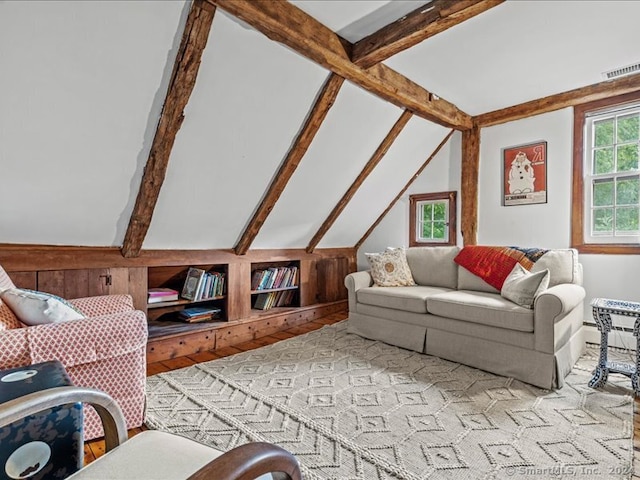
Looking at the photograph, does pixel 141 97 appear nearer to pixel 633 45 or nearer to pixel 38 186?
pixel 38 186

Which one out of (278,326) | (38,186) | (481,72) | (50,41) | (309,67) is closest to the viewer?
(50,41)

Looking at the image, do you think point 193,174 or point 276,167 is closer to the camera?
point 193,174

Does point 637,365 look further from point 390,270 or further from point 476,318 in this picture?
point 390,270

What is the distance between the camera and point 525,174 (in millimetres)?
3658

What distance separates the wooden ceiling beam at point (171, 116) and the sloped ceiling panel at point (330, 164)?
1.16 m

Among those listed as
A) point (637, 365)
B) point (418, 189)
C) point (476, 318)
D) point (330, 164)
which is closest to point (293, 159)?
point (330, 164)

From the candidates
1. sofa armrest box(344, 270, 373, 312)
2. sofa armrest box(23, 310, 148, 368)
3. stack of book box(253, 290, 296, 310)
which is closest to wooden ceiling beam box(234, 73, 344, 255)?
stack of book box(253, 290, 296, 310)

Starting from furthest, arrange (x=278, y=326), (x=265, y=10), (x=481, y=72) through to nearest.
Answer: (x=278, y=326), (x=481, y=72), (x=265, y=10)

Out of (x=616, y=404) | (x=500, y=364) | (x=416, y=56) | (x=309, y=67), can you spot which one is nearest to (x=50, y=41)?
(x=309, y=67)

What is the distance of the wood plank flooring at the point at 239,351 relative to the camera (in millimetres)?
1644

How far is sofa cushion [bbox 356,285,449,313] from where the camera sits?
9.81 ft

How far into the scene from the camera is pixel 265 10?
197 cm

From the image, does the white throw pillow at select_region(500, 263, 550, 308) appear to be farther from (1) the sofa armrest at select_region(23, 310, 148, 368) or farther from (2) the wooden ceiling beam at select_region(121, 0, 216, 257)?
(2) the wooden ceiling beam at select_region(121, 0, 216, 257)

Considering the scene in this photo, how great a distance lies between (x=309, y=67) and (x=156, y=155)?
122 cm
